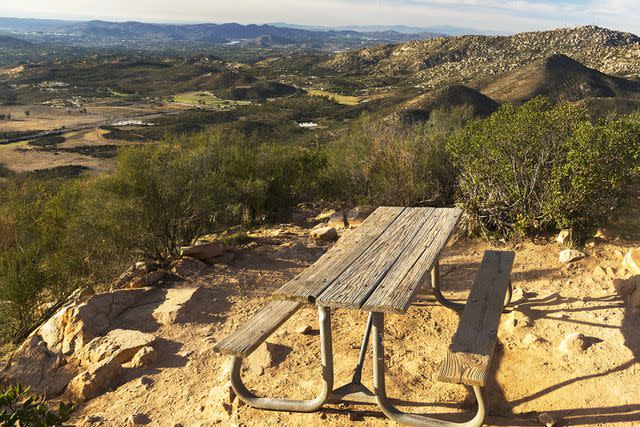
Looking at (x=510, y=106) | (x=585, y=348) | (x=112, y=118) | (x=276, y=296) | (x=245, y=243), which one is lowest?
(x=112, y=118)

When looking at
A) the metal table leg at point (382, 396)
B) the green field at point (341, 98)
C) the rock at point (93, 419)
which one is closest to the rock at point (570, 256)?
the metal table leg at point (382, 396)

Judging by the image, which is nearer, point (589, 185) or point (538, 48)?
point (589, 185)

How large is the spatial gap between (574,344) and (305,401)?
85.5 inches

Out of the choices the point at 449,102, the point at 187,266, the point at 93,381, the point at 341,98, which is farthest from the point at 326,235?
the point at 341,98

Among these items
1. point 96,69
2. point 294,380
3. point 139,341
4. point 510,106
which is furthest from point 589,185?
point 96,69

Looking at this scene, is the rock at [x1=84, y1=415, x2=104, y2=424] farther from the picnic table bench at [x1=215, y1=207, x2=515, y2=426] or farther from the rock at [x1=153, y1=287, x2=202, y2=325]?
the rock at [x1=153, y1=287, x2=202, y2=325]

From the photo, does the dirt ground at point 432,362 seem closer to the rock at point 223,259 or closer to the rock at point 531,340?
the rock at point 531,340

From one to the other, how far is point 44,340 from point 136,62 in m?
143

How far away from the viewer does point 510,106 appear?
743 centimetres

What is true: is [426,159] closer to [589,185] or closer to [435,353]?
[589,185]

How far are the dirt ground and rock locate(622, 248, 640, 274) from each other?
119 mm

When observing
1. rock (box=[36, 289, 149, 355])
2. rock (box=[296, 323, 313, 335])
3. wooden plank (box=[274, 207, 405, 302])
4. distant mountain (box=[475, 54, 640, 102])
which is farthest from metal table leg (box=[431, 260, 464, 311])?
distant mountain (box=[475, 54, 640, 102])

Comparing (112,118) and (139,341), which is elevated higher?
(139,341)

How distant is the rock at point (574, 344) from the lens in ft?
12.0
